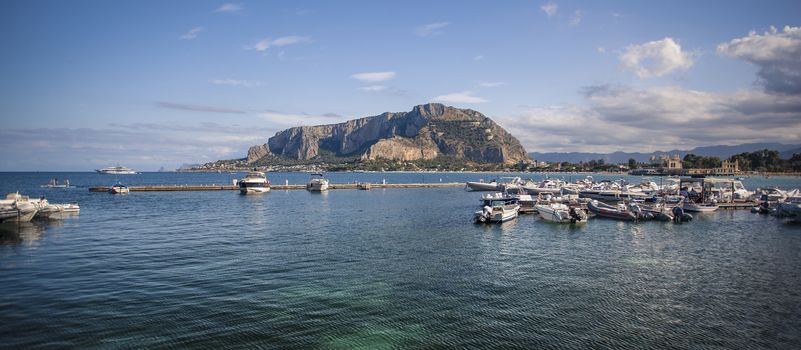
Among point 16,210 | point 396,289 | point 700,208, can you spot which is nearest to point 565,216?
point 700,208

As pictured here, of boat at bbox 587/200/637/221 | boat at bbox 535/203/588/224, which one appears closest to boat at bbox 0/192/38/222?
boat at bbox 535/203/588/224

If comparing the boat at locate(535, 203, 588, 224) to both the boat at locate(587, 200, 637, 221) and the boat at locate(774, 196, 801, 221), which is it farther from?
the boat at locate(774, 196, 801, 221)

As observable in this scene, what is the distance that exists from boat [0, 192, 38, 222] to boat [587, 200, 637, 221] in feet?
196

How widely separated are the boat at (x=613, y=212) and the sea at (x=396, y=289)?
349 inches

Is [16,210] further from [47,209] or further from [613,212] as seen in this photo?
[613,212]

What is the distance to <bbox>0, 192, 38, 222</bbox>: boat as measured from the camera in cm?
4238

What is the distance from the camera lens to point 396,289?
70.8 ft

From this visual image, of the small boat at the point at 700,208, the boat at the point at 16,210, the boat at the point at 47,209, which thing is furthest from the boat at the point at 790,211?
the boat at the point at 47,209

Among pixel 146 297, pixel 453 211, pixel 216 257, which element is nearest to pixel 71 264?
pixel 216 257

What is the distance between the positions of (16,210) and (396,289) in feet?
138

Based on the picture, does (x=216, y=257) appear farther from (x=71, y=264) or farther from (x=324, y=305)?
(x=324, y=305)

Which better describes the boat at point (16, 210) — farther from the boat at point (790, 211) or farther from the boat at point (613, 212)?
the boat at point (790, 211)

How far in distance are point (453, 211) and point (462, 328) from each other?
149 ft

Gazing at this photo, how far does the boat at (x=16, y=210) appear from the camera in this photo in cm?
4238
